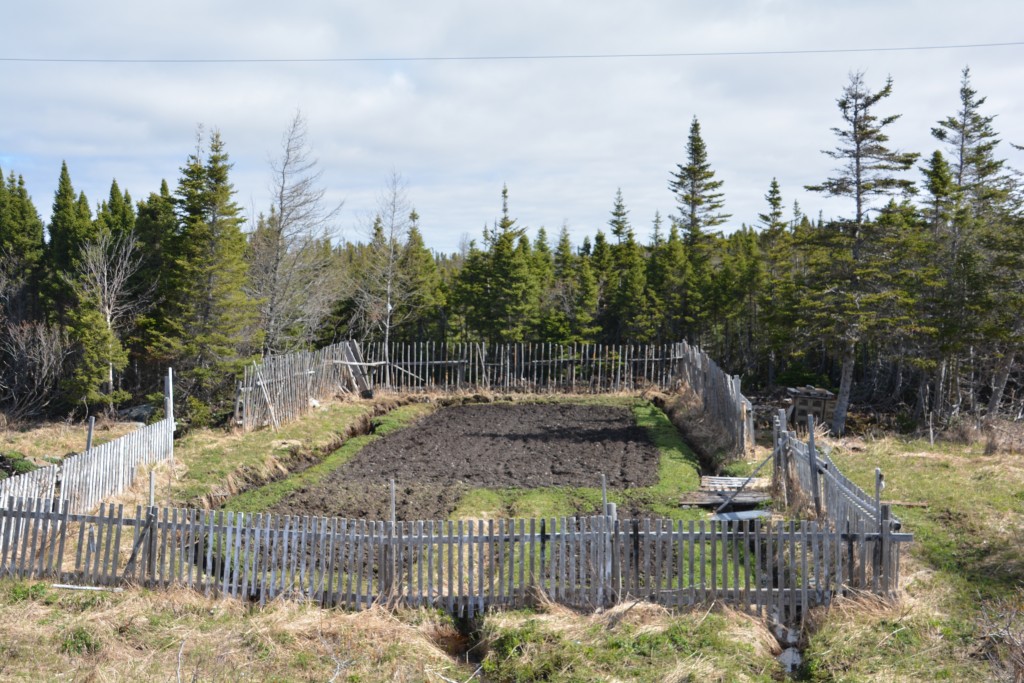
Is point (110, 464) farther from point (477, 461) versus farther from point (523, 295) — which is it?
point (523, 295)

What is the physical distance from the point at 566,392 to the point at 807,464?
15462 mm

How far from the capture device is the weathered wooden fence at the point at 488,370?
2111 centimetres

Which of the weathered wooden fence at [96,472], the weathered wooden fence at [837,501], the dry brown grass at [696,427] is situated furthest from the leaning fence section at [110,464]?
the dry brown grass at [696,427]

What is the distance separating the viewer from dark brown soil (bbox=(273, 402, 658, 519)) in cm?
1254

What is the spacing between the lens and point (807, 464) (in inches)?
426

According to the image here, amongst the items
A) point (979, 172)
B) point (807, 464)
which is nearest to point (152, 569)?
point (807, 464)

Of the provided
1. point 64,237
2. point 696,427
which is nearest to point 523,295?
point 696,427

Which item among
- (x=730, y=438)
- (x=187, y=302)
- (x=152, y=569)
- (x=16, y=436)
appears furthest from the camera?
(x=187, y=302)

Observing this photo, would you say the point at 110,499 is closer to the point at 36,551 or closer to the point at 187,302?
the point at 36,551

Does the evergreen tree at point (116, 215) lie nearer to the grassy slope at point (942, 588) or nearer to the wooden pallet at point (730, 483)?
the wooden pallet at point (730, 483)

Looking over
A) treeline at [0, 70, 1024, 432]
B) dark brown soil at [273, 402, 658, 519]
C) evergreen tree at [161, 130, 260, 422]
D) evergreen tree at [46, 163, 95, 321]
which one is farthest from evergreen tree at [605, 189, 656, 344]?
evergreen tree at [46, 163, 95, 321]

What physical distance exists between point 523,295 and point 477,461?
13.2m

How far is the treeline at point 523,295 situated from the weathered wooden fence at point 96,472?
723 centimetres

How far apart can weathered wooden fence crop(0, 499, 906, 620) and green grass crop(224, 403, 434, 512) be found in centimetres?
352
